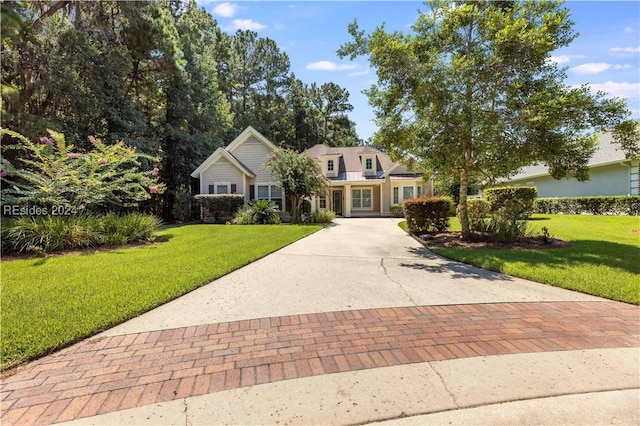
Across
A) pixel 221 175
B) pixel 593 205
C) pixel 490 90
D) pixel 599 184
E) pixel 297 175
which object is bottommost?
pixel 593 205

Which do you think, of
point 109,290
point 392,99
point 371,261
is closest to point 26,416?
point 109,290

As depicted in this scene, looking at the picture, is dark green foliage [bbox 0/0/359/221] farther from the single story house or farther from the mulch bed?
the mulch bed

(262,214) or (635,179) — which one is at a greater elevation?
(635,179)

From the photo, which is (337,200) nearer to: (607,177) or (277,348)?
(607,177)

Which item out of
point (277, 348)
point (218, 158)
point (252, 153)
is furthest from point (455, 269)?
point (252, 153)

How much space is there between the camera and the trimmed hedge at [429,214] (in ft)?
39.8

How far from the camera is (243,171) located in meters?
20.8

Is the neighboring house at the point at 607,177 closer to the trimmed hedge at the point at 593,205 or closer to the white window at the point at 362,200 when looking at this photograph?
the trimmed hedge at the point at 593,205

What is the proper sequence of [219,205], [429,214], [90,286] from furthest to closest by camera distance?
[219,205], [429,214], [90,286]

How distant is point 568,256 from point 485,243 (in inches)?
96.5

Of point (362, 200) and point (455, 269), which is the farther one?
point (362, 200)

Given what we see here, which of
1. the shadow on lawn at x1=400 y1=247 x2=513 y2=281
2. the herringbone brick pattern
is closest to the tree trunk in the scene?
the shadow on lawn at x1=400 y1=247 x2=513 y2=281

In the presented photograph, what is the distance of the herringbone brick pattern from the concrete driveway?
16 mm

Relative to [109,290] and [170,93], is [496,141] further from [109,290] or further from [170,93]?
[170,93]
